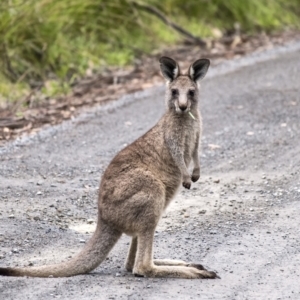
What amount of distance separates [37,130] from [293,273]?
4934mm

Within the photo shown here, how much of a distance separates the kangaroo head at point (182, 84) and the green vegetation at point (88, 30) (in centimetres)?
483

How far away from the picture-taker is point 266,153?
29.6 ft

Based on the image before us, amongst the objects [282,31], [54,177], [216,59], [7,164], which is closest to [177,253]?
[54,177]

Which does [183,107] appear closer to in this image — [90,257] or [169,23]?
[90,257]

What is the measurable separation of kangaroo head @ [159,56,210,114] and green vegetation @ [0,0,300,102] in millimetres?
4827

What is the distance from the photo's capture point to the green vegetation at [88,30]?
38.8 ft

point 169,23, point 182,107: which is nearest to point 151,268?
point 182,107

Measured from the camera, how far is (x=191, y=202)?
761 cm

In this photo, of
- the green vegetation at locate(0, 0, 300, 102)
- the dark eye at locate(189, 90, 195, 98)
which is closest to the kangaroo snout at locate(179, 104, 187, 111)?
the dark eye at locate(189, 90, 195, 98)

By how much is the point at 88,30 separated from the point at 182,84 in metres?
7.01

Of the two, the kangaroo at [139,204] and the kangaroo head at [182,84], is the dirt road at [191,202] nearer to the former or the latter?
the kangaroo at [139,204]

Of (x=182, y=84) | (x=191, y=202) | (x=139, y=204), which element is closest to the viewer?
(x=139, y=204)

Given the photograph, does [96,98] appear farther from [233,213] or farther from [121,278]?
[121,278]

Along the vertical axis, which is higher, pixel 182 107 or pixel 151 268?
pixel 182 107
